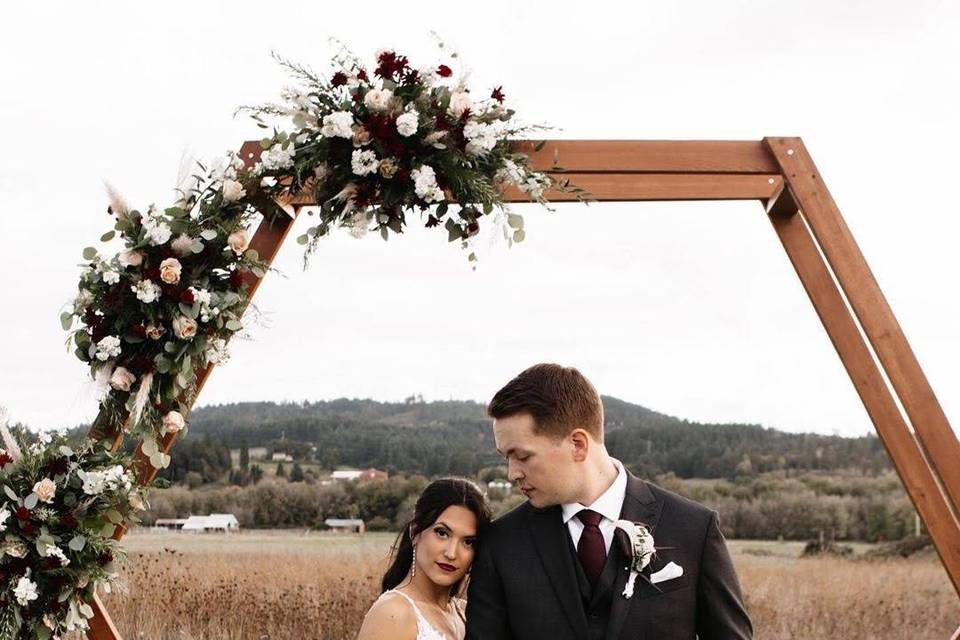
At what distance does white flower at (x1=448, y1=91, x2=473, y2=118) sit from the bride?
1585 millimetres

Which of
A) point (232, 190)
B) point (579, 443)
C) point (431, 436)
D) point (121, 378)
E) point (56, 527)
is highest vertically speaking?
point (431, 436)

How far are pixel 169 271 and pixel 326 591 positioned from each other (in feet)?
17.9

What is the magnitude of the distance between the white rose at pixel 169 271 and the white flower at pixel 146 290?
63 mm

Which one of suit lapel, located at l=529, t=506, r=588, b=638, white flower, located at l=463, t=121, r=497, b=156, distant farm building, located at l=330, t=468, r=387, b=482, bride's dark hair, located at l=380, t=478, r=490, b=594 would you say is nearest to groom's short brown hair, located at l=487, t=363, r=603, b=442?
suit lapel, located at l=529, t=506, r=588, b=638

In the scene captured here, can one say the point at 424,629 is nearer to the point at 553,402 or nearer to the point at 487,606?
the point at 487,606

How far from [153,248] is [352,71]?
119 centimetres

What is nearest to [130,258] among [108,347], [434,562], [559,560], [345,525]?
[108,347]

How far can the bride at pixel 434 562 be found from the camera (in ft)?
14.3

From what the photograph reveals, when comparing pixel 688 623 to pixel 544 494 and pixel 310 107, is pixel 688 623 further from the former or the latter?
pixel 310 107

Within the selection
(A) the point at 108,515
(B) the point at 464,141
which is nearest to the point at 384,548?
(A) the point at 108,515

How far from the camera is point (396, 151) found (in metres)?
4.66

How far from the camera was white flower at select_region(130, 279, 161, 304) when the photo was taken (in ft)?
15.2

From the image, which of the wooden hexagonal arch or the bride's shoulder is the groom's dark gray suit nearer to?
the bride's shoulder

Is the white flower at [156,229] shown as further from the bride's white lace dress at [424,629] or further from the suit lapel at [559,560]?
the suit lapel at [559,560]
